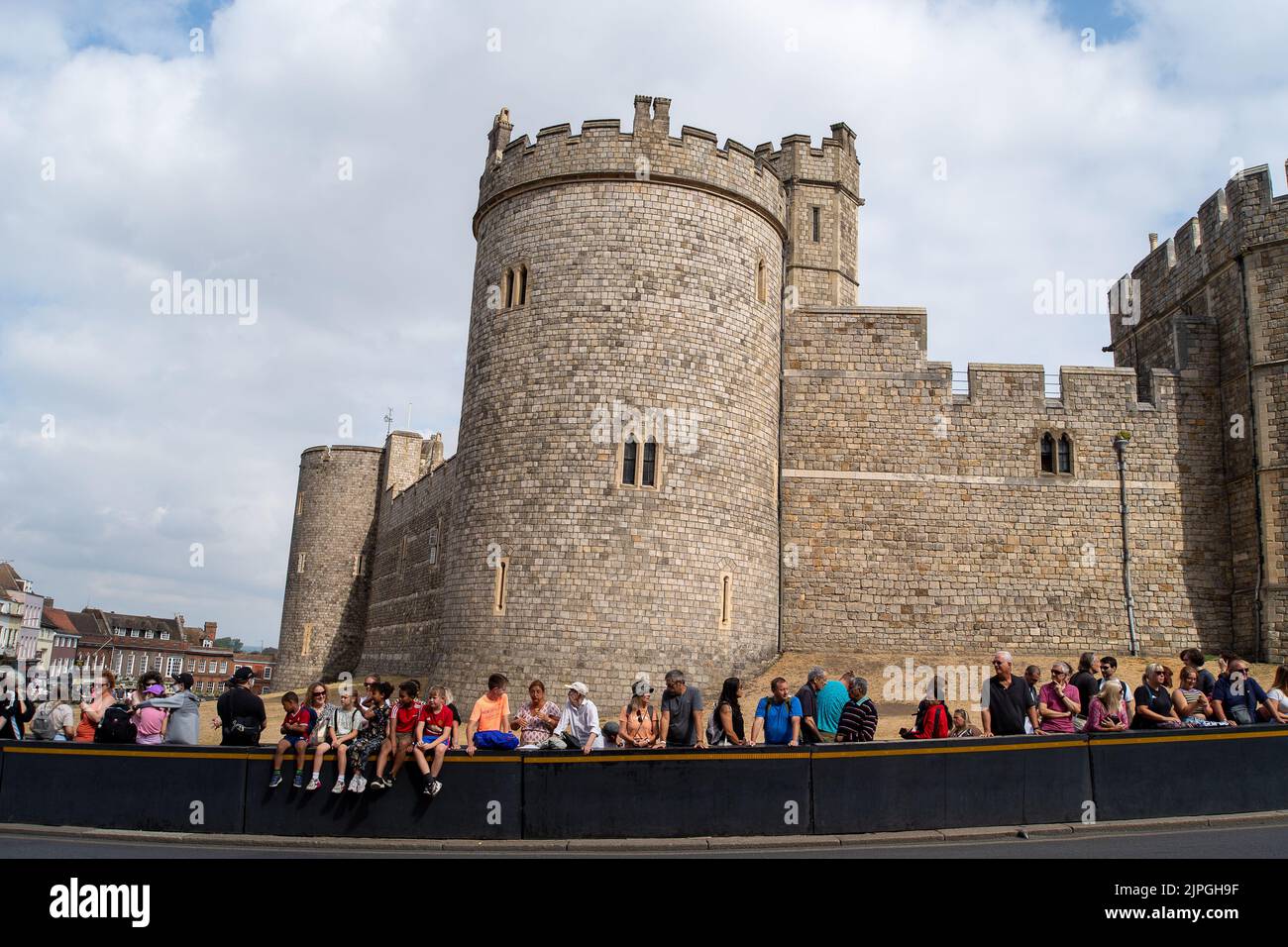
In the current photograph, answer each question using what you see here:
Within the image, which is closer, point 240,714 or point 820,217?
point 240,714

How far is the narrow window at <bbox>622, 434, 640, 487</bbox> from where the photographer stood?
18.6 m

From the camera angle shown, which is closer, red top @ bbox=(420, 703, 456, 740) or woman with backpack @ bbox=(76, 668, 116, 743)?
red top @ bbox=(420, 703, 456, 740)

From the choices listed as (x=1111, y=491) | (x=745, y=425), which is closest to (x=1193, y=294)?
(x=1111, y=491)

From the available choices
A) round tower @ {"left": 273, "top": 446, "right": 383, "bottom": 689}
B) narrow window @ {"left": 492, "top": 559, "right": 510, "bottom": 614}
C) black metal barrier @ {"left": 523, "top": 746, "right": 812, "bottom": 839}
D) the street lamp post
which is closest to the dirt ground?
the street lamp post

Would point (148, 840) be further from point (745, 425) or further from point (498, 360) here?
point (745, 425)

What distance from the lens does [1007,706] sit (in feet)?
33.7

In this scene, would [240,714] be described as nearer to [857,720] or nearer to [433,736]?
[433,736]

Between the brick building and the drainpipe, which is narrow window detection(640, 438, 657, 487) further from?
the brick building

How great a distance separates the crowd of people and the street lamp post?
10.9 metres

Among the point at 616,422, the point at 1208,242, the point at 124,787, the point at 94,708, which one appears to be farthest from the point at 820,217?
the point at 124,787

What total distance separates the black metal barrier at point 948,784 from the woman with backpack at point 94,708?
827cm

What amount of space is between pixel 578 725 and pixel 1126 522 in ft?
55.5

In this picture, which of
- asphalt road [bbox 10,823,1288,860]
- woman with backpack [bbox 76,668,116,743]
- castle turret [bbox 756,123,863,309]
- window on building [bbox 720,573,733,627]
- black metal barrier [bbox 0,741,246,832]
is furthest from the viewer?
castle turret [bbox 756,123,863,309]
